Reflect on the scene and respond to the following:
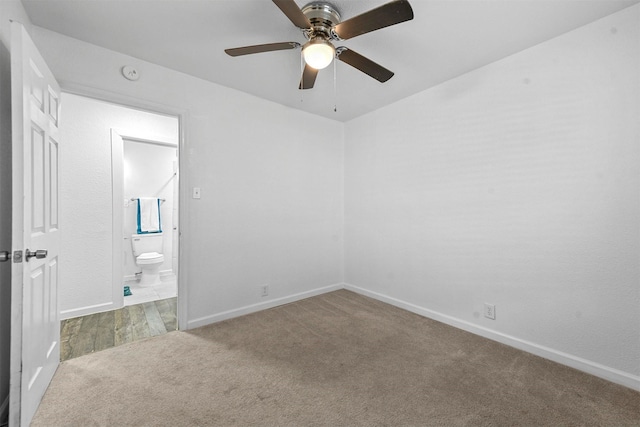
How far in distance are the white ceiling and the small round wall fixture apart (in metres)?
0.11

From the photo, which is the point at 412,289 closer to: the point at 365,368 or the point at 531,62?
the point at 365,368

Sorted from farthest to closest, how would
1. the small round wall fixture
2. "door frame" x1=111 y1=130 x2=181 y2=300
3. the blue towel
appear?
the blue towel → "door frame" x1=111 y1=130 x2=181 y2=300 → the small round wall fixture

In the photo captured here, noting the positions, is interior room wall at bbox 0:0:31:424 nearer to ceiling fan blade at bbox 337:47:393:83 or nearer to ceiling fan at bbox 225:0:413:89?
ceiling fan at bbox 225:0:413:89

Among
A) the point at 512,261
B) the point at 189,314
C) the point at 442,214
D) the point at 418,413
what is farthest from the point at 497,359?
the point at 189,314

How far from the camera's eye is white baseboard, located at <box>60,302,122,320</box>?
2951 millimetres

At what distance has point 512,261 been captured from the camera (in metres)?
2.36

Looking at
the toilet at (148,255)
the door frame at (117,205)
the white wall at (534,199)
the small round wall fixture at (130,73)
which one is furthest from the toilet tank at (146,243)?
the white wall at (534,199)

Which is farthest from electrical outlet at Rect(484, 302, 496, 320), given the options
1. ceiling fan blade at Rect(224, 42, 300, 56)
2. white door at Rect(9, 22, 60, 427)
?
white door at Rect(9, 22, 60, 427)

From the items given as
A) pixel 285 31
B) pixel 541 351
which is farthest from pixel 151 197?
pixel 541 351

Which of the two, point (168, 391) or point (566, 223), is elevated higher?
point (566, 223)

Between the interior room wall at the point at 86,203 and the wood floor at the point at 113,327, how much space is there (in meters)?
0.21

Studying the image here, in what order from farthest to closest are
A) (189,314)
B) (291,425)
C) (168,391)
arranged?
1. (189,314)
2. (168,391)
3. (291,425)

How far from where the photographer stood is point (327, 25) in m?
1.74

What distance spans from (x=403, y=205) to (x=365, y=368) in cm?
179
